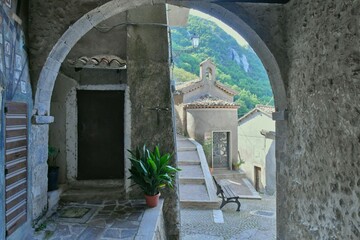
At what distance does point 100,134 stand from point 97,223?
2.21 meters

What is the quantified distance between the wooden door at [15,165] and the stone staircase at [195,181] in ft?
17.9

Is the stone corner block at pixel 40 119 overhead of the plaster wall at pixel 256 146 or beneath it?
overhead

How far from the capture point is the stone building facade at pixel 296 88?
7.78ft

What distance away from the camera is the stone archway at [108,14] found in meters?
3.60

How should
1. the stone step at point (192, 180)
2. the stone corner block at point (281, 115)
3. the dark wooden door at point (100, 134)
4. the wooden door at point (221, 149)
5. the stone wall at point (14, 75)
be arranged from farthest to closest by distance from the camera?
1. the wooden door at point (221, 149)
2. the stone step at point (192, 180)
3. the dark wooden door at point (100, 134)
4. the stone corner block at point (281, 115)
5. the stone wall at point (14, 75)

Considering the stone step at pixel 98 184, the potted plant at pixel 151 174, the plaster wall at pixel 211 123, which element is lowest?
the stone step at pixel 98 184

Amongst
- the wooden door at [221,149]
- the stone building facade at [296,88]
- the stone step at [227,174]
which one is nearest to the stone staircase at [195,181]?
the stone step at [227,174]

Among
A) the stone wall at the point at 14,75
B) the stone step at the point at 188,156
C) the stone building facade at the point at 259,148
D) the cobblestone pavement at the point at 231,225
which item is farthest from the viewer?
the stone building facade at the point at 259,148

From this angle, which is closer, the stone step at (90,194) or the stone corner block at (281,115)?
the stone corner block at (281,115)

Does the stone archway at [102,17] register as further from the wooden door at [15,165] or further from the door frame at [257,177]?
the door frame at [257,177]

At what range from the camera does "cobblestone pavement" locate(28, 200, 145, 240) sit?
11.6ft

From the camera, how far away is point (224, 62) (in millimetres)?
27516

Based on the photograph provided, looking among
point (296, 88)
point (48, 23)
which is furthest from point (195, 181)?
point (48, 23)

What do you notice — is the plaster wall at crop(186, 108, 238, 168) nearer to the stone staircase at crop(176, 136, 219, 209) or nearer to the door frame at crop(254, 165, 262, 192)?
the door frame at crop(254, 165, 262, 192)
